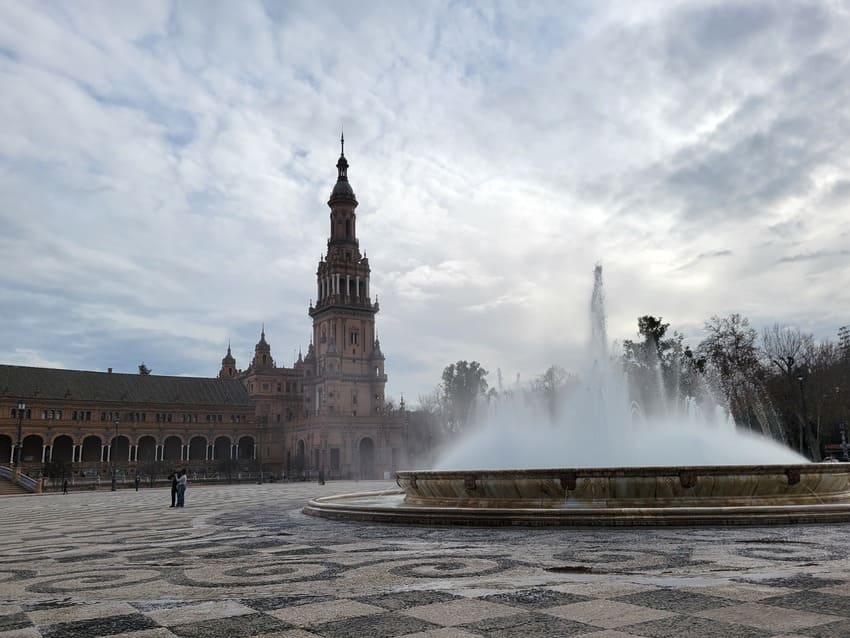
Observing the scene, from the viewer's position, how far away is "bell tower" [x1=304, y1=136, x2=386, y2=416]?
285ft

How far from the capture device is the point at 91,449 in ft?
269

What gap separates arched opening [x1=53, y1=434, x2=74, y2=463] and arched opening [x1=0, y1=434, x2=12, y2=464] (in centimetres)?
472

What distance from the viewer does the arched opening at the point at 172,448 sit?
86.4 metres

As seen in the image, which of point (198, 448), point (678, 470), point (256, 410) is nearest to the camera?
point (678, 470)

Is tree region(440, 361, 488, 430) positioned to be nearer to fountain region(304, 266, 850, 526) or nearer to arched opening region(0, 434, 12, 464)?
arched opening region(0, 434, 12, 464)

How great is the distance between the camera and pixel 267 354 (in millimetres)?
101938

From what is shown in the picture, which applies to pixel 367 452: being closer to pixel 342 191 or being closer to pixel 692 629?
pixel 342 191

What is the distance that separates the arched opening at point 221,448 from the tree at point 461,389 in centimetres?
3364

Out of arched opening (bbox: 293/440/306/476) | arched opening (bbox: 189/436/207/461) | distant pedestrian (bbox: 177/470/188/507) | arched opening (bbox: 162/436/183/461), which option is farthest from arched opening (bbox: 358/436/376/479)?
distant pedestrian (bbox: 177/470/188/507)

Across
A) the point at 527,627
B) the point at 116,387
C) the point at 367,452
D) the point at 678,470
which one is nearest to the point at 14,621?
the point at 527,627

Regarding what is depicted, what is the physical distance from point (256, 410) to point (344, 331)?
18478mm

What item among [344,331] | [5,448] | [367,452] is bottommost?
[367,452]

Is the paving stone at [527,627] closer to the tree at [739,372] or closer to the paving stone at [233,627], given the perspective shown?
the paving stone at [233,627]

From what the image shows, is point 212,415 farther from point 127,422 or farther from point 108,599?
point 108,599
